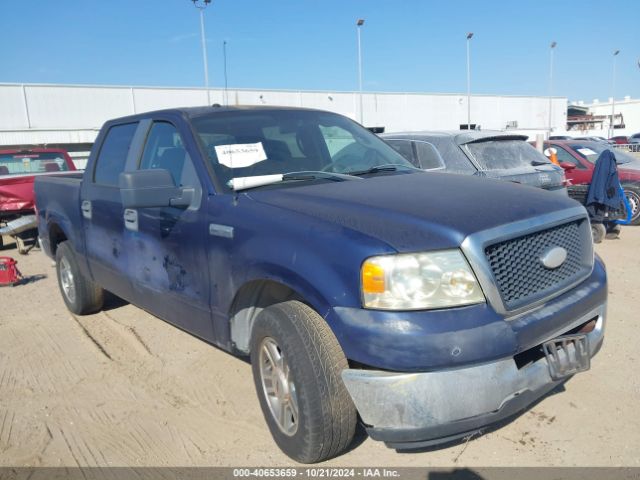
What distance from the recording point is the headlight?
2.36 m

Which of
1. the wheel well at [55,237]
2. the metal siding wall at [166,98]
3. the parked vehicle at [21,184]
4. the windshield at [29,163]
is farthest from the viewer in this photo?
the metal siding wall at [166,98]

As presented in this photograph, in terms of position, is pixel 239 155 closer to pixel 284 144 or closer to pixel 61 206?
pixel 284 144

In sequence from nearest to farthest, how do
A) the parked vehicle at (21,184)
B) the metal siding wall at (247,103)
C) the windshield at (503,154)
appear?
the windshield at (503,154)
the parked vehicle at (21,184)
the metal siding wall at (247,103)

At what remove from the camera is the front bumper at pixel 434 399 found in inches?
90.5

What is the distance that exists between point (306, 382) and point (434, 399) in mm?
611

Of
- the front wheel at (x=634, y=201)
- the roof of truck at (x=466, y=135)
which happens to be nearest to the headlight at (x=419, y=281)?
the roof of truck at (x=466, y=135)

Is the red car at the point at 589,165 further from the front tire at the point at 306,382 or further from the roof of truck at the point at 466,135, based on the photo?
the front tire at the point at 306,382

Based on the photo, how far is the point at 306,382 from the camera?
255 centimetres

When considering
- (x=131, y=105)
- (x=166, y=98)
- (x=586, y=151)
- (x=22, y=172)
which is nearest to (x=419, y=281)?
(x=22, y=172)

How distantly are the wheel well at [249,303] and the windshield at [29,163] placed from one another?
8.63 m

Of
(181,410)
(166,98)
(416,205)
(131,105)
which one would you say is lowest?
(181,410)

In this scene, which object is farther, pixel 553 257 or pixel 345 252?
pixel 553 257

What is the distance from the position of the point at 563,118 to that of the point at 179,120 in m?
62.5

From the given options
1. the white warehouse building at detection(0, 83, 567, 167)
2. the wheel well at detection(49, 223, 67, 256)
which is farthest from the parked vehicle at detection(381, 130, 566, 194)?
the white warehouse building at detection(0, 83, 567, 167)
